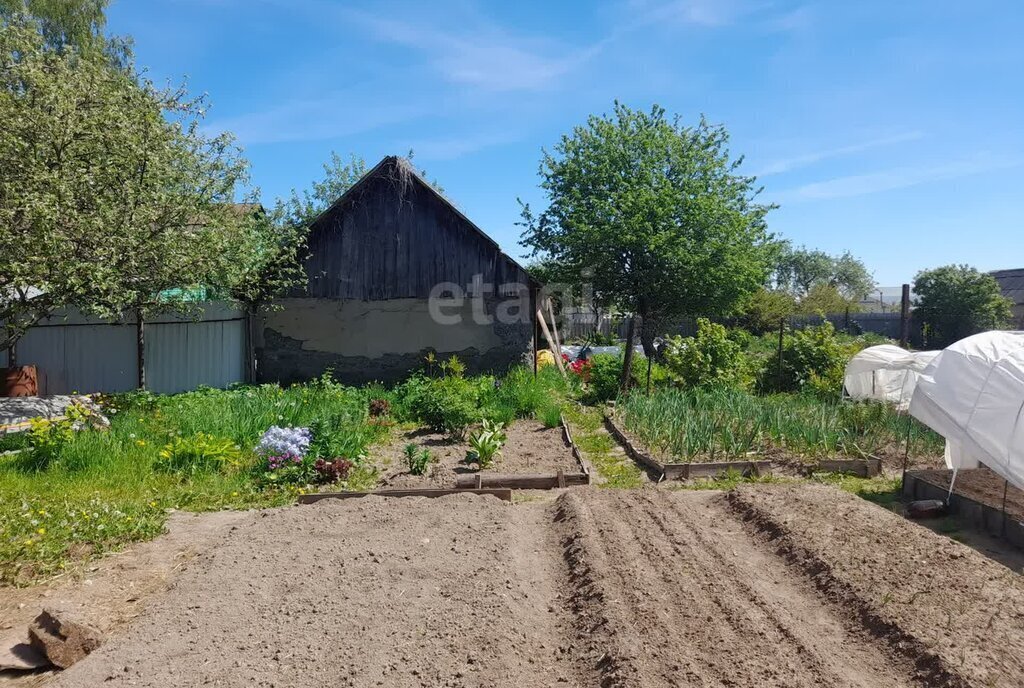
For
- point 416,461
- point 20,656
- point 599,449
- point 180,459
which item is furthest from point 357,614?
point 599,449

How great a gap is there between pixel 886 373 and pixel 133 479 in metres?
11.1

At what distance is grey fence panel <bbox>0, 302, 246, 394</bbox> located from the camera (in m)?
11.9

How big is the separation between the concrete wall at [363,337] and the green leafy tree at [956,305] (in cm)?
2044

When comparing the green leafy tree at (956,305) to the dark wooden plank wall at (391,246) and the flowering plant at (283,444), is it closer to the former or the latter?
the dark wooden plank wall at (391,246)

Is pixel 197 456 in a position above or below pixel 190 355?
below

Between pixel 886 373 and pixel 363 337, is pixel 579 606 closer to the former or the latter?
pixel 886 373

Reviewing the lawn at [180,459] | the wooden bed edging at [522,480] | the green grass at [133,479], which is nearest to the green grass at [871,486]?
the wooden bed edging at [522,480]

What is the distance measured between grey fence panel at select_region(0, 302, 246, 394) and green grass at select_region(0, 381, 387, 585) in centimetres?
172

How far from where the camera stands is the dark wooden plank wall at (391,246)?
44.3 ft

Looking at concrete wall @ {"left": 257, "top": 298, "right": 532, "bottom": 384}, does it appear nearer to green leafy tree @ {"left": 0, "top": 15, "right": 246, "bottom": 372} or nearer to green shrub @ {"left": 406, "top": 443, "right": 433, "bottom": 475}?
green leafy tree @ {"left": 0, "top": 15, "right": 246, "bottom": 372}

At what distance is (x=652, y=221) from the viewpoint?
14.5 metres

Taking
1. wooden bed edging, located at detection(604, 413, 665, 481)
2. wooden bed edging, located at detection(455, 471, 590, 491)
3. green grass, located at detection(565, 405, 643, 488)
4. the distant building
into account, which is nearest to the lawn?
green grass, located at detection(565, 405, 643, 488)

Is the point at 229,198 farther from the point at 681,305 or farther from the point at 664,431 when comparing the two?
the point at 681,305

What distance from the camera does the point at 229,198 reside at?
445 inches
